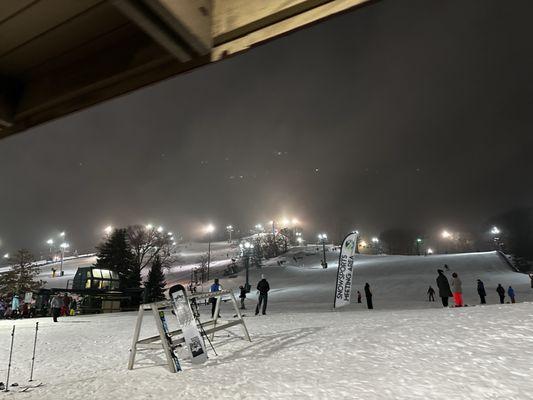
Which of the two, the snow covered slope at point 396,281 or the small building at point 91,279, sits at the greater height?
the small building at point 91,279

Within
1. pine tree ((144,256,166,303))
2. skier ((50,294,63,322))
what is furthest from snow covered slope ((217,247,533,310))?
skier ((50,294,63,322))

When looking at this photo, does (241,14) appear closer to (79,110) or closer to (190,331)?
(79,110)

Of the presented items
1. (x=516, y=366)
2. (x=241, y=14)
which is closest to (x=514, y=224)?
(x=516, y=366)

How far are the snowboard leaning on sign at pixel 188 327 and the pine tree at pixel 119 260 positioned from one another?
38.7 metres

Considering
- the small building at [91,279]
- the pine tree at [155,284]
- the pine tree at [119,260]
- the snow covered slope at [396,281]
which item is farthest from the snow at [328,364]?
the pine tree at [119,260]

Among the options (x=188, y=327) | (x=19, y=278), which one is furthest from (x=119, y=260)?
(x=188, y=327)

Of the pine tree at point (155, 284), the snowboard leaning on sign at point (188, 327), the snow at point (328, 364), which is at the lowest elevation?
the pine tree at point (155, 284)

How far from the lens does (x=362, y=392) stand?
4.20 meters

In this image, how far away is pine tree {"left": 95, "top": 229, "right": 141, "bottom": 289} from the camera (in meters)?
42.0

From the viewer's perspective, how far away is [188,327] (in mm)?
6453

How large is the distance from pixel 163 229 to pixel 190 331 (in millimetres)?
50932

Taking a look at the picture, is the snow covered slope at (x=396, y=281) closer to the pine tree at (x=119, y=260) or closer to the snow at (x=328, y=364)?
the snow at (x=328, y=364)

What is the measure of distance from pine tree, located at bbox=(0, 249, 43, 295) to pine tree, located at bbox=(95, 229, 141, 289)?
8.62m

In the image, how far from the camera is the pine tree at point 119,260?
138ft
